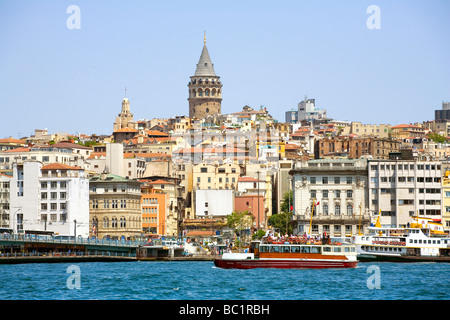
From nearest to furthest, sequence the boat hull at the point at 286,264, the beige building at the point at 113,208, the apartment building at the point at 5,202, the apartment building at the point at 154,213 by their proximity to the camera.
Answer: the boat hull at the point at 286,264, the apartment building at the point at 5,202, the beige building at the point at 113,208, the apartment building at the point at 154,213

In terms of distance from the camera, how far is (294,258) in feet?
253

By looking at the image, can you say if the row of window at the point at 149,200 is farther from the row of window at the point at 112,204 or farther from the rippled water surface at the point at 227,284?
the rippled water surface at the point at 227,284

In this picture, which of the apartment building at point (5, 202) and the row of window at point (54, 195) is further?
the row of window at point (54, 195)

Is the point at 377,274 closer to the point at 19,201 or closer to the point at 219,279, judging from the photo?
the point at 219,279

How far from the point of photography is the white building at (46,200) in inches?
4446

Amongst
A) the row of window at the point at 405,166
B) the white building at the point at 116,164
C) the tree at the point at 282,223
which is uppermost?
the white building at the point at 116,164

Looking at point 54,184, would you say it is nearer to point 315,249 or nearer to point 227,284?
point 315,249

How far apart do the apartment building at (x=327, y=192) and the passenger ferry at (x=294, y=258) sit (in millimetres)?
30835

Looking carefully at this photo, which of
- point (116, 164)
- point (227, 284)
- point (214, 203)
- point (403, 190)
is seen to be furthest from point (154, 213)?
point (227, 284)

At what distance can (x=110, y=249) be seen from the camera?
332 feet

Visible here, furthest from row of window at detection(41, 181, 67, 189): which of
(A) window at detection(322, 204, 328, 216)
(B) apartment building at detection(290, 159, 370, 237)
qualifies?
(A) window at detection(322, 204, 328, 216)

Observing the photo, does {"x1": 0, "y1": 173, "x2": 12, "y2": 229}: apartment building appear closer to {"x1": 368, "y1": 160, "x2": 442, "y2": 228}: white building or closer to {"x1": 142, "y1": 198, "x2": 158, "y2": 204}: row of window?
{"x1": 142, "y1": 198, "x2": 158, "y2": 204}: row of window

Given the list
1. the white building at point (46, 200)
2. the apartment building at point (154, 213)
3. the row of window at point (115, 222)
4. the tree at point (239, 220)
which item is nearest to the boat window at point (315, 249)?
the white building at point (46, 200)
